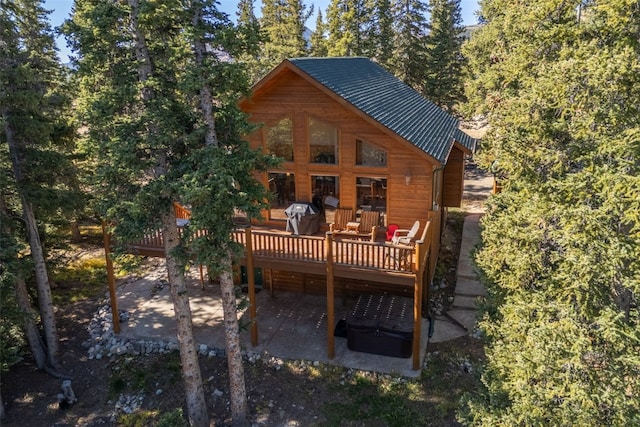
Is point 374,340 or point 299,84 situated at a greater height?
point 299,84

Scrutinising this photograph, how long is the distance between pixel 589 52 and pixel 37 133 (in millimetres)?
12002

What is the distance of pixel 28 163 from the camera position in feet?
38.1

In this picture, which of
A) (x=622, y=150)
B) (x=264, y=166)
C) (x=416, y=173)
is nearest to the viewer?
(x=622, y=150)

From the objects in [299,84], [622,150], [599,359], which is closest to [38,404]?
[299,84]

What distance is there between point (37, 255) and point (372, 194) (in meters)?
9.87

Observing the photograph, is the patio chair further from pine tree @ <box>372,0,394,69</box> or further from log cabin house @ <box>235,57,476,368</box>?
pine tree @ <box>372,0,394,69</box>

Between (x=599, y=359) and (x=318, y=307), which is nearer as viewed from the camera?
(x=599, y=359)

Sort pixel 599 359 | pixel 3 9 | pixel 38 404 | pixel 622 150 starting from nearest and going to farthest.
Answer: pixel 622 150 < pixel 599 359 < pixel 3 9 < pixel 38 404

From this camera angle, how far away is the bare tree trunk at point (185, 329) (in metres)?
9.99

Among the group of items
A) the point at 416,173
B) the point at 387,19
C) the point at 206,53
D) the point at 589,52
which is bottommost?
the point at 416,173

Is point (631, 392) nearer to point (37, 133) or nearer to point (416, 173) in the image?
point (416, 173)

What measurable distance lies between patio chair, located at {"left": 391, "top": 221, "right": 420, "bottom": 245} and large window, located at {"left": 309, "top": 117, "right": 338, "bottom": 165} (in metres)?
2.96

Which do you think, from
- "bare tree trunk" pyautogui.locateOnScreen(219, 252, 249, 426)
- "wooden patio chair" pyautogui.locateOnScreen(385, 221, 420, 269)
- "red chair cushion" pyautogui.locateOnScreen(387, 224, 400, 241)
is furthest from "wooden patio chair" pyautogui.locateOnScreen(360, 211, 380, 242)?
"bare tree trunk" pyautogui.locateOnScreen(219, 252, 249, 426)

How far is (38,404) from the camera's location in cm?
1193
